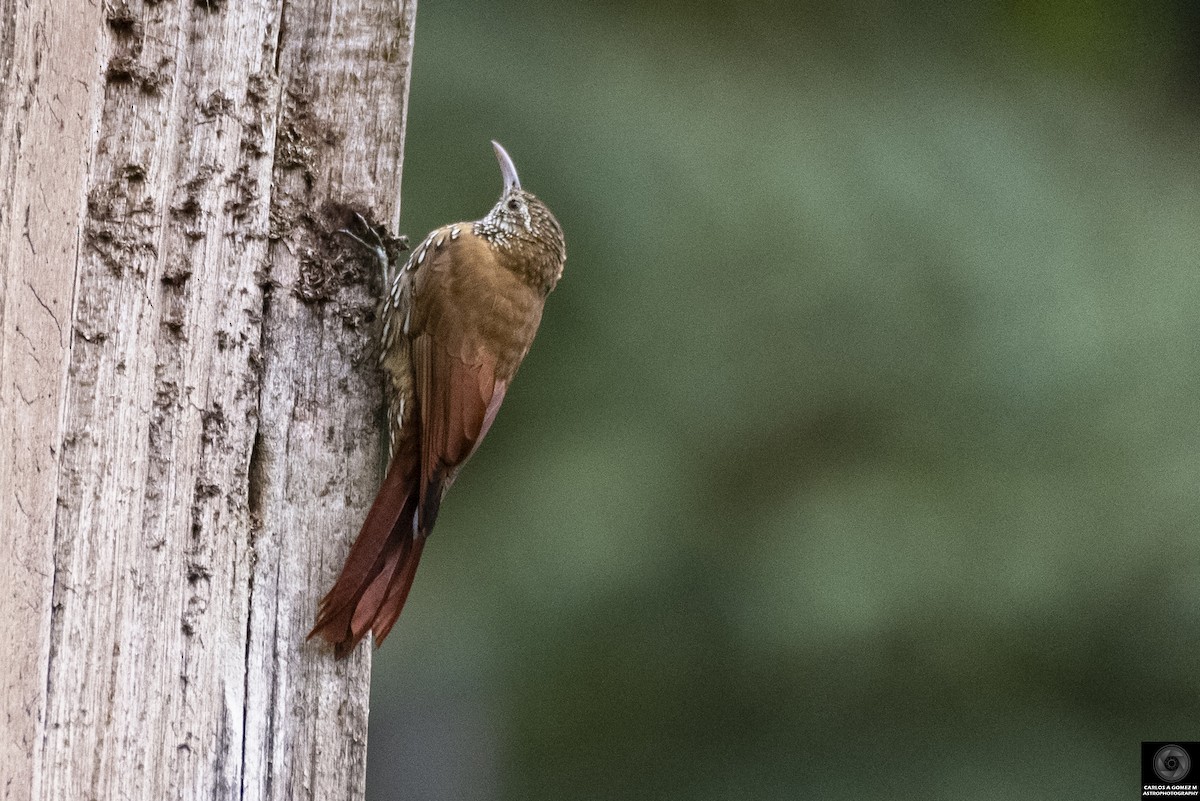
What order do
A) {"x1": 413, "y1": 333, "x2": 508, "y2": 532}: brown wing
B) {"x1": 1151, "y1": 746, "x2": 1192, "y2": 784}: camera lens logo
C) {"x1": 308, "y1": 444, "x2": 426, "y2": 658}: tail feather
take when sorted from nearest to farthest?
{"x1": 308, "y1": 444, "x2": 426, "y2": 658}: tail feather → {"x1": 413, "y1": 333, "x2": 508, "y2": 532}: brown wing → {"x1": 1151, "y1": 746, "x2": 1192, "y2": 784}: camera lens logo

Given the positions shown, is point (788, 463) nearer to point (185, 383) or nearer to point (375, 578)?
point (375, 578)

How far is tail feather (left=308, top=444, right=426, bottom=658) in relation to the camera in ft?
7.42

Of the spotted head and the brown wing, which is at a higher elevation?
the spotted head

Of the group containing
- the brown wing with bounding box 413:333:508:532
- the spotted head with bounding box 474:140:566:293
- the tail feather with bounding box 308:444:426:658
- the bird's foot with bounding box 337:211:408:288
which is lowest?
the tail feather with bounding box 308:444:426:658

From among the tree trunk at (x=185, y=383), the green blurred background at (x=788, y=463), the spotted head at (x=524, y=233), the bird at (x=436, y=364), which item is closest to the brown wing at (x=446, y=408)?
the bird at (x=436, y=364)

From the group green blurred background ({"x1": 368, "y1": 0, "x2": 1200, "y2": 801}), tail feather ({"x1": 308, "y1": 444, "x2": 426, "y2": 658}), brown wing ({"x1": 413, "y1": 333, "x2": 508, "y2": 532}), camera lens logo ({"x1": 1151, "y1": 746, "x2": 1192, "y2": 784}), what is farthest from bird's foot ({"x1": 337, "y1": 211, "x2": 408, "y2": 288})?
camera lens logo ({"x1": 1151, "y1": 746, "x2": 1192, "y2": 784})

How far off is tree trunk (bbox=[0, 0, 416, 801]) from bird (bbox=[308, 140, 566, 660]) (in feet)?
0.20

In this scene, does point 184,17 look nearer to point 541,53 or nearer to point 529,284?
point 529,284

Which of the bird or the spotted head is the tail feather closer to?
the bird

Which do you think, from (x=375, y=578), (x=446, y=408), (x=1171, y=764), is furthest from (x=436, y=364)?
(x=1171, y=764)

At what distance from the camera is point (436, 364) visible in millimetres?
2762

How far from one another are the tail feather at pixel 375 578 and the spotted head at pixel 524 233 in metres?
0.99

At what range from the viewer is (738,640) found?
410cm

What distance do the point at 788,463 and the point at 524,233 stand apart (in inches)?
50.5
